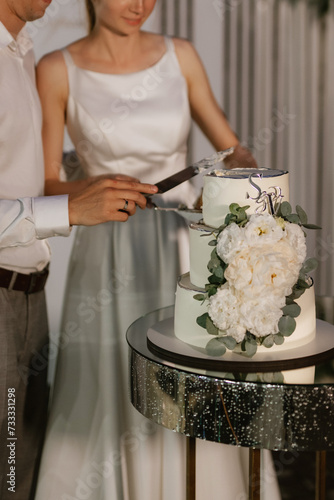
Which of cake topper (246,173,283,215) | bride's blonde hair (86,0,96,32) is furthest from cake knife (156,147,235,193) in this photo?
bride's blonde hair (86,0,96,32)

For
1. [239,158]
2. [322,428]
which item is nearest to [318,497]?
[322,428]

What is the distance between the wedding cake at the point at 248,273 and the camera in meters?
1.20

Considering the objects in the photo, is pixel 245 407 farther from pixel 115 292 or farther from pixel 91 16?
pixel 91 16

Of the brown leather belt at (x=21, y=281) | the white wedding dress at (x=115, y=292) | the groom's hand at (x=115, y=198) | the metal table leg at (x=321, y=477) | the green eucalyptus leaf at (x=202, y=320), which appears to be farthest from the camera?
the white wedding dress at (x=115, y=292)

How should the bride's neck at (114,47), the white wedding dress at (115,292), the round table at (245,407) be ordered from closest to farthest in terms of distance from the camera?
the round table at (245,407) → the white wedding dress at (115,292) → the bride's neck at (114,47)

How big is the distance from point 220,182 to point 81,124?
848mm

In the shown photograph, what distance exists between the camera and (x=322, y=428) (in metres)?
1.16

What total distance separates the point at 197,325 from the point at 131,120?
2.99 ft

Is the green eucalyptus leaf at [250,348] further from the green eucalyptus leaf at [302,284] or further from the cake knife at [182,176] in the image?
the cake knife at [182,176]

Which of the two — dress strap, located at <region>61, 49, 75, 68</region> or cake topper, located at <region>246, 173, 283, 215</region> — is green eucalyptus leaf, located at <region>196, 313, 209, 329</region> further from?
dress strap, located at <region>61, 49, 75, 68</region>

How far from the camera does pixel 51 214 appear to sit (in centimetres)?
166

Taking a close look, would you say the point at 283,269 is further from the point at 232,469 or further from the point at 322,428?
the point at 232,469

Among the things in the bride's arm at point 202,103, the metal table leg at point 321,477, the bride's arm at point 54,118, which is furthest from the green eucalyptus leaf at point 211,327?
the bride's arm at point 202,103

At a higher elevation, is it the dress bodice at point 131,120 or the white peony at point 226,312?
the dress bodice at point 131,120
